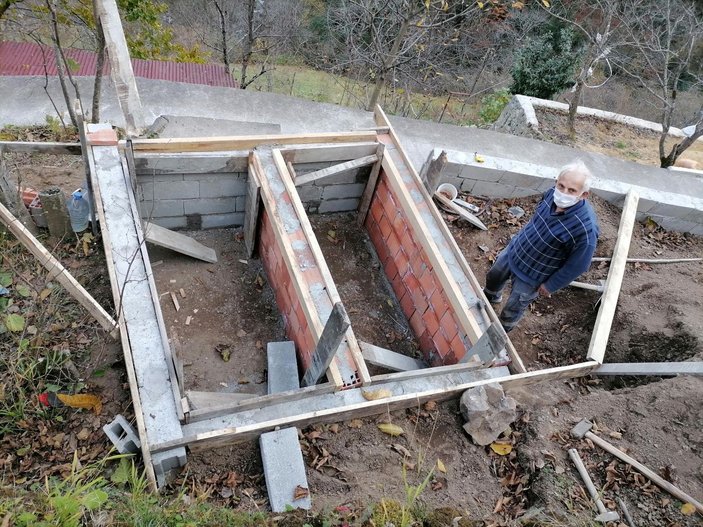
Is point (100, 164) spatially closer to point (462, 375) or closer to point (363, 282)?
point (363, 282)

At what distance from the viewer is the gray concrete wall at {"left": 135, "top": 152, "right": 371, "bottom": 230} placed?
481 cm

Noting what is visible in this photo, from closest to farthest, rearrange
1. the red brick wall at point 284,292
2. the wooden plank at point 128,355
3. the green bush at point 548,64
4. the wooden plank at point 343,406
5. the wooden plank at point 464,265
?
the wooden plank at point 128,355 < the wooden plank at point 343,406 < the wooden plank at point 464,265 < the red brick wall at point 284,292 < the green bush at point 548,64

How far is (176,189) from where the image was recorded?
5.06 metres

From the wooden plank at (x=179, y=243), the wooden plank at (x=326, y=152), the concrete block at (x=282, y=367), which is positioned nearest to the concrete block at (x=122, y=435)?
the concrete block at (x=282, y=367)

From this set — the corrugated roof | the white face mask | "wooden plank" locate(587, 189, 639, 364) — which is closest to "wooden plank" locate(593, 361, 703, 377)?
"wooden plank" locate(587, 189, 639, 364)

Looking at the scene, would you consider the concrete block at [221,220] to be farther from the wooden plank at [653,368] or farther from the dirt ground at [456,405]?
the wooden plank at [653,368]

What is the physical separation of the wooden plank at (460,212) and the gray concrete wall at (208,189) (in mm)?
999

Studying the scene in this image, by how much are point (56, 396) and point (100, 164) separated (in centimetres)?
215

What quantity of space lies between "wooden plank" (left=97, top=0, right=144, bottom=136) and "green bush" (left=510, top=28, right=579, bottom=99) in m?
9.91

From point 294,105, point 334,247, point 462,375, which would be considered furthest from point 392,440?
point 294,105

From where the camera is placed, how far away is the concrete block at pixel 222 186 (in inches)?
202

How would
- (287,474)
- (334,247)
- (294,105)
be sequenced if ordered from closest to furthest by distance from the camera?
(287,474) < (334,247) < (294,105)

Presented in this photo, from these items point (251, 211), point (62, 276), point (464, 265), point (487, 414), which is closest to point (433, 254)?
point (464, 265)

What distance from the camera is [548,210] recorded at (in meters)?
4.05
